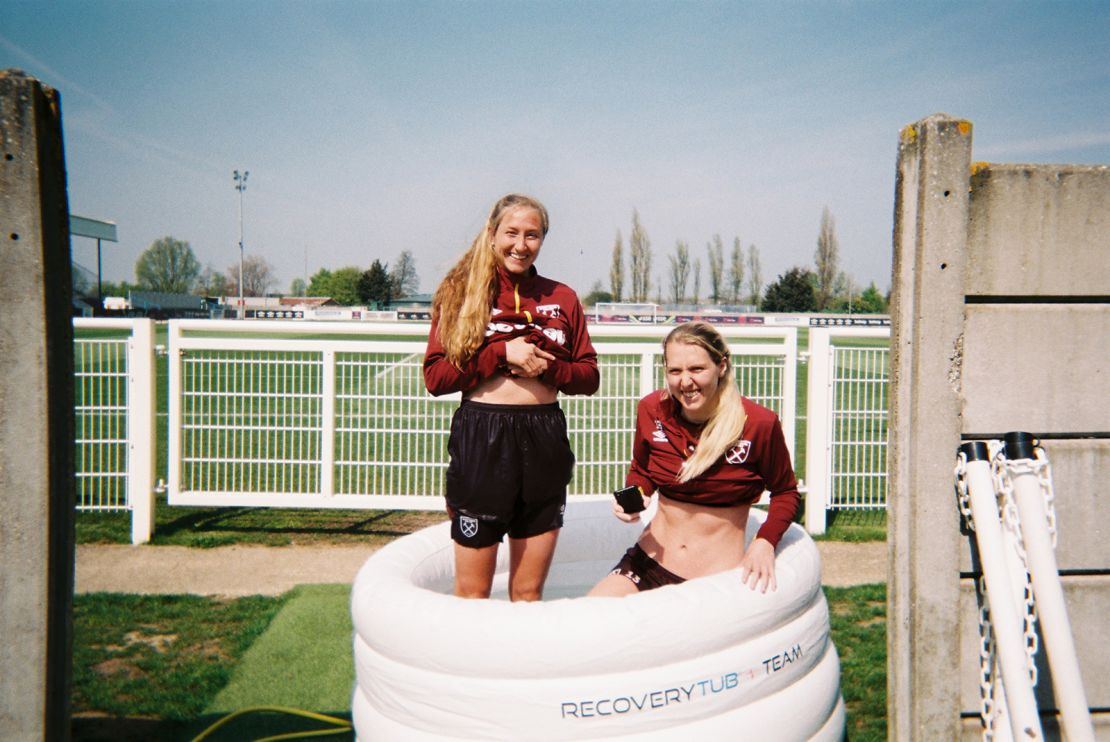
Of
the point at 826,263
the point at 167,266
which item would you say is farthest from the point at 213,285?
the point at 826,263

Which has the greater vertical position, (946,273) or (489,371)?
(946,273)

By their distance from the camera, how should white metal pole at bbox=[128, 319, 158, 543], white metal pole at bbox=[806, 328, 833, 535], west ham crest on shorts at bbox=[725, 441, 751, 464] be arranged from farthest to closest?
white metal pole at bbox=[806, 328, 833, 535] < white metal pole at bbox=[128, 319, 158, 543] < west ham crest on shorts at bbox=[725, 441, 751, 464]

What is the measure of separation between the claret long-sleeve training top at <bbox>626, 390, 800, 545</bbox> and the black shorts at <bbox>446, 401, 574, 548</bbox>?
38 cm

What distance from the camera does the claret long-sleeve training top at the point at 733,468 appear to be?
2691 millimetres

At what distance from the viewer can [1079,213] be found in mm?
2412

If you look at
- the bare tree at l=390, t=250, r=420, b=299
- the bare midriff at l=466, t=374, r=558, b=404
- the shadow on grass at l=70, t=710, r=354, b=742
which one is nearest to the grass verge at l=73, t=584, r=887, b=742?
the shadow on grass at l=70, t=710, r=354, b=742

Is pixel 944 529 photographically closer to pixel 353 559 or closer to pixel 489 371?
pixel 489 371

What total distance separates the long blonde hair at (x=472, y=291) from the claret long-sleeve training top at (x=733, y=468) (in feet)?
2.55

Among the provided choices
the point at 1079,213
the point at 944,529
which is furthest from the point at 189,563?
the point at 1079,213

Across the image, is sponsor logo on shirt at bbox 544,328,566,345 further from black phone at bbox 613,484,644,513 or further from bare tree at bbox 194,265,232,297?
bare tree at bbox 194,265,232,297

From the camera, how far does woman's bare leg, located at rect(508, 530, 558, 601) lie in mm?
2711

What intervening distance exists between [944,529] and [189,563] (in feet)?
16.1

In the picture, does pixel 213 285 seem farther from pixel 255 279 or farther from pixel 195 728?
pixel 195 728

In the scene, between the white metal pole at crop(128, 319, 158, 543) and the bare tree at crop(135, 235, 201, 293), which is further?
the bare tree at crop(135, 235, 201, 293)
